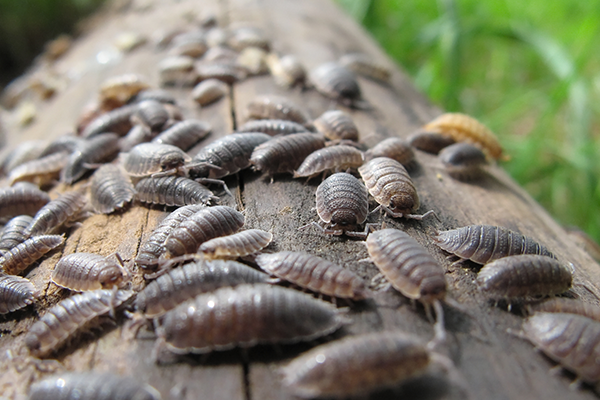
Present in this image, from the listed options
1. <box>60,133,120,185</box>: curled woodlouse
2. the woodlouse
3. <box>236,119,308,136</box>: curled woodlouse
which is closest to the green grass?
<box>236,119,308,136</box>: curled woodlouse

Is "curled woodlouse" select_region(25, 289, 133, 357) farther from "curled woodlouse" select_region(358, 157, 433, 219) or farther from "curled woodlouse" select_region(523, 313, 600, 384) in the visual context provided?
"curled woodlouse" select_region(523, 313, 600, 384)

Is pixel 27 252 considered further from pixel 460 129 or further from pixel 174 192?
pixel 460 129

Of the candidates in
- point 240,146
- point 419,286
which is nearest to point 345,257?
point 419,286

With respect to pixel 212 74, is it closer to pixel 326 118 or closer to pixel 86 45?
pixel 326 118

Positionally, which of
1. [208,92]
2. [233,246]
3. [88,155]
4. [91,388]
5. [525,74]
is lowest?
[88,155]

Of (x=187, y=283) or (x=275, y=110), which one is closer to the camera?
(x=187, y=283)

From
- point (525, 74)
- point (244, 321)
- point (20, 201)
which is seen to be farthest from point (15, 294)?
point (525, 74)
